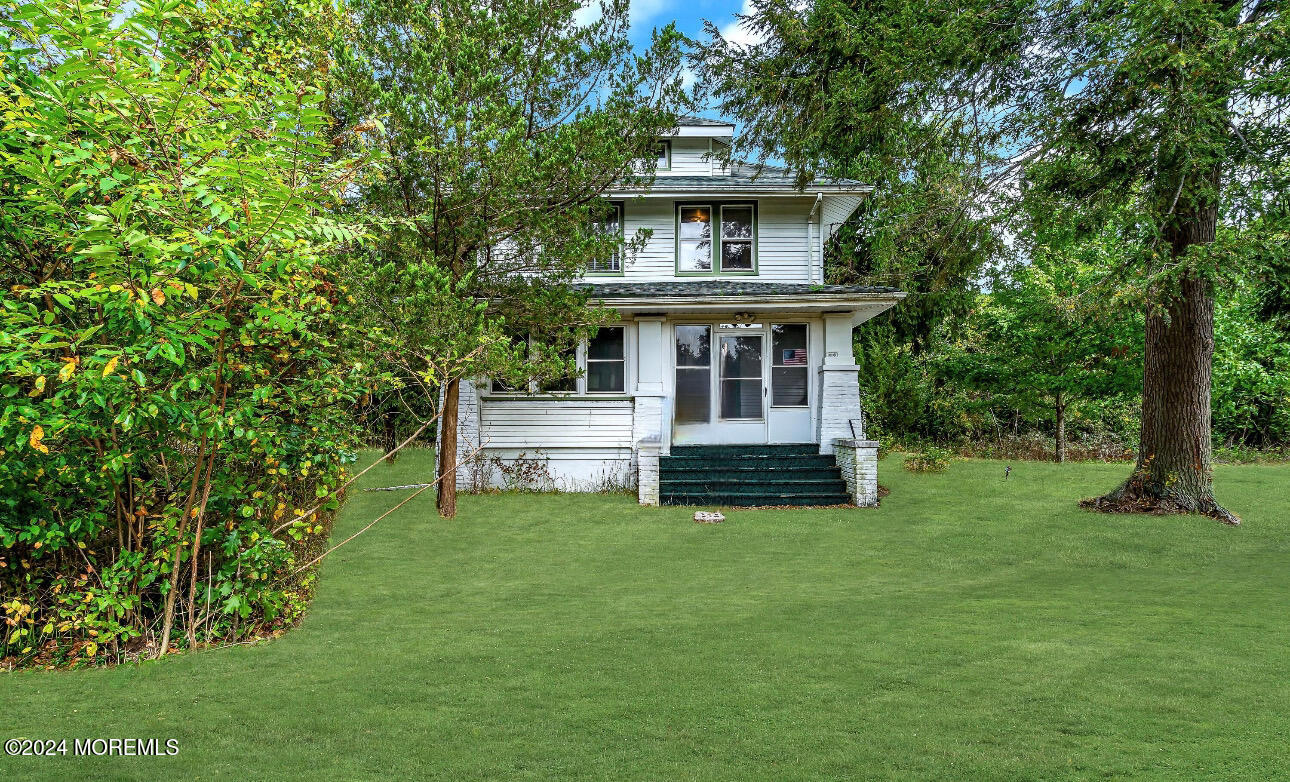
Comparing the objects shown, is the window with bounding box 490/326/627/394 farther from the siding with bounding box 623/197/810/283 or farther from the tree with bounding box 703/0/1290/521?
the tree with bounding box 703/0/1290/521

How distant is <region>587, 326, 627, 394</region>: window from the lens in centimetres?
1397

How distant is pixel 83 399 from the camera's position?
3600mm

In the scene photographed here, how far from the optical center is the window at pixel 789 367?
46.3 ft

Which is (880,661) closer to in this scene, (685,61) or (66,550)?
(66,550)

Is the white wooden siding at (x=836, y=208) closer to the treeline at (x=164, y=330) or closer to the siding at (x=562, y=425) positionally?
the siding at (x=562, y=425)

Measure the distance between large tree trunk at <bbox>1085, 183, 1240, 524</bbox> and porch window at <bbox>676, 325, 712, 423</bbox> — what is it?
6.96 metres

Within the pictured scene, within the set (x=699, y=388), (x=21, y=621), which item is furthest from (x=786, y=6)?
(x=21, y=621)

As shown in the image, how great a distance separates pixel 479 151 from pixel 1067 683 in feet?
26.6

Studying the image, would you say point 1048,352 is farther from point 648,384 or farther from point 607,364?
point 607,364

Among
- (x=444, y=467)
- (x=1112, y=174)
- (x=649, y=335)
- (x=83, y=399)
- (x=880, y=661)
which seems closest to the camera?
(x=83, y=399)

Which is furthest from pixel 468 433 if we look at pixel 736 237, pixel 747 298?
pixel 736 237

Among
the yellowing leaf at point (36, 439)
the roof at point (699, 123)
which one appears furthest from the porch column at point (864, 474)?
the yellowing leaf at point (36, 439)

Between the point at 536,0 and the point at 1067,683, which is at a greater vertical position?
the point at 536,0

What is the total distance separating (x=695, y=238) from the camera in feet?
48.0
